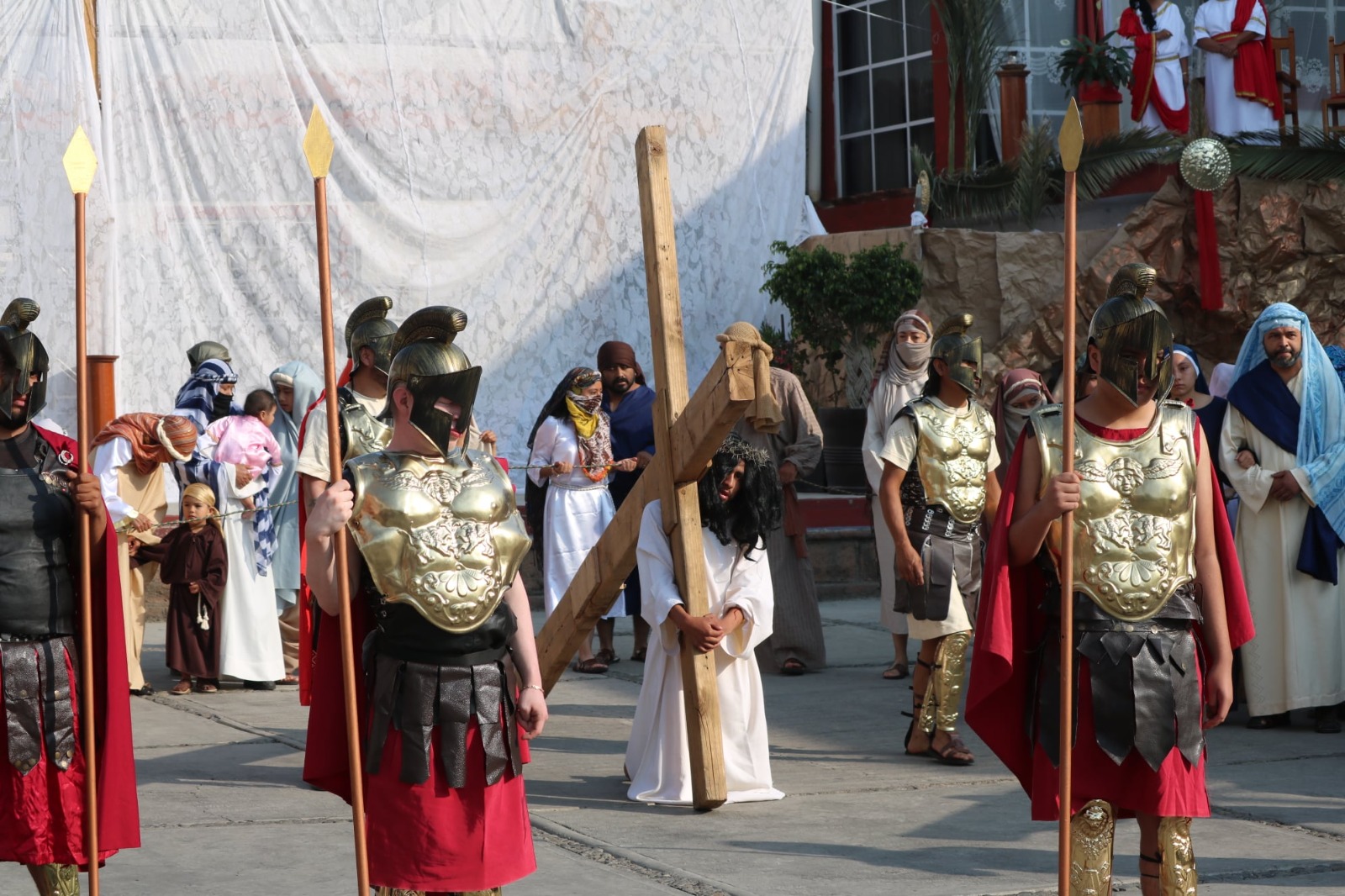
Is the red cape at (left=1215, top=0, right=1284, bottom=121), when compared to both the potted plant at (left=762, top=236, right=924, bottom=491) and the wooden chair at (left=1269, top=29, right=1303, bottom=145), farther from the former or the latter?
the potted plant at (left=762, top=236, right=924, bottom=491)

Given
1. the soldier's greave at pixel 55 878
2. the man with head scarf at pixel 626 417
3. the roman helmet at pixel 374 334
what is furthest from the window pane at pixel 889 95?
the soldier's greave at pixel 55 878

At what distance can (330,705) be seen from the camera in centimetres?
411

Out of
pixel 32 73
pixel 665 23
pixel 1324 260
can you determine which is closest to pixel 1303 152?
pixel 1324 260

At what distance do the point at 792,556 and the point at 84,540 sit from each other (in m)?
5.77

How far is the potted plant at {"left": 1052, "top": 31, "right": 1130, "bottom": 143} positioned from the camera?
15.4m

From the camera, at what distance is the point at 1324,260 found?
1462cm

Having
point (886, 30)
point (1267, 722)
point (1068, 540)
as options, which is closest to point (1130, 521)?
point (1068, 540)

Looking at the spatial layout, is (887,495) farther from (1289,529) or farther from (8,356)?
(8,356)

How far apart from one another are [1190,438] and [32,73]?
32.0ft

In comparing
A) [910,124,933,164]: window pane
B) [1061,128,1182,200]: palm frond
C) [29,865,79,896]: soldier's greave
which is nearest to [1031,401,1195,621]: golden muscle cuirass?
[29,865,79,896]: soldier's greave

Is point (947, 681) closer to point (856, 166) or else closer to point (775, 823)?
point (775, 823)

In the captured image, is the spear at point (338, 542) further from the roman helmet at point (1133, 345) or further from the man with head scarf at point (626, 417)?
the man with head scarf at point (626, 417)

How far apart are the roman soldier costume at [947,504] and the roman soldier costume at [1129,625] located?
271 centimetres

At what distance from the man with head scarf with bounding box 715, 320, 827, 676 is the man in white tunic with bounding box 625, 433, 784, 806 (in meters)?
3.02
